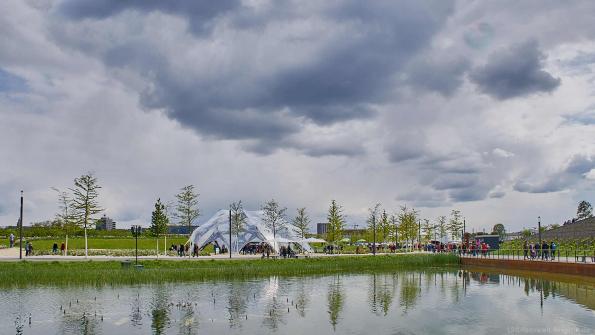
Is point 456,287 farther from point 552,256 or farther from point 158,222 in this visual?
point 158,222

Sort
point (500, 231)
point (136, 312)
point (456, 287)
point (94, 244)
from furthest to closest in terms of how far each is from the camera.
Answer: point (500, 231), point (94, 244), point (456, 287), point (136, 312)

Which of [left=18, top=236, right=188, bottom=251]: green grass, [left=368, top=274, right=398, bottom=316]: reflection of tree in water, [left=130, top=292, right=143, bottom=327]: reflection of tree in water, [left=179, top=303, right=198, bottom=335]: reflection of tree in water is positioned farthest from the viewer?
[left=18, top=236, right=188, bottom=251]: green grass

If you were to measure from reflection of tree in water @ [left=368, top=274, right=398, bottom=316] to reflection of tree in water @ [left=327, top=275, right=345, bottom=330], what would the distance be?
1656 millimetres

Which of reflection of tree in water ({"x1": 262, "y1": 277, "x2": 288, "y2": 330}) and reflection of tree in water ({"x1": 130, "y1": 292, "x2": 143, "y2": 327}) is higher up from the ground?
reflection of tree in water ({"x1": 130, "y1": 292, "x2": 143, "y2": 327})

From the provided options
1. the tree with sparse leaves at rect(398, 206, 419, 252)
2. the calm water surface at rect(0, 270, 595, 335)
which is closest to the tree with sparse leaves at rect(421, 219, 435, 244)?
the tree with sparse leaves at rect(398, 206, 419, 252)

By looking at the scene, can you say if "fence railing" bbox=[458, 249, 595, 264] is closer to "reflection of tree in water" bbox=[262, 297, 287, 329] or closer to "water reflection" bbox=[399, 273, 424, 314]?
"water reflection" bbox=[399, 273, 424, 314]

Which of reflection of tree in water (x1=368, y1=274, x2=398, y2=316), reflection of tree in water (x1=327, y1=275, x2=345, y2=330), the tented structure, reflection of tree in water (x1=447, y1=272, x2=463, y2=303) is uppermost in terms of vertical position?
the tented structure

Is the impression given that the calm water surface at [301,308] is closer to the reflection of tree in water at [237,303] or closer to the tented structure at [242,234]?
the reflection of tree in water at [237,303]

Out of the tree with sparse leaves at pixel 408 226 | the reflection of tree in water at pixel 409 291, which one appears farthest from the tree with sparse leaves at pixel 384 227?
the reflection of tree in water at pixel 409 291

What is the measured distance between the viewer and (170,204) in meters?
70.7

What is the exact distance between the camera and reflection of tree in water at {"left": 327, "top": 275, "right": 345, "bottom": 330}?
82.3ft

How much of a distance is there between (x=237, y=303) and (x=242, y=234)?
136ft

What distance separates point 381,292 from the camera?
34.0 m

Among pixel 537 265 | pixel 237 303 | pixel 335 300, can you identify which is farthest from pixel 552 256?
pixel 237 303
